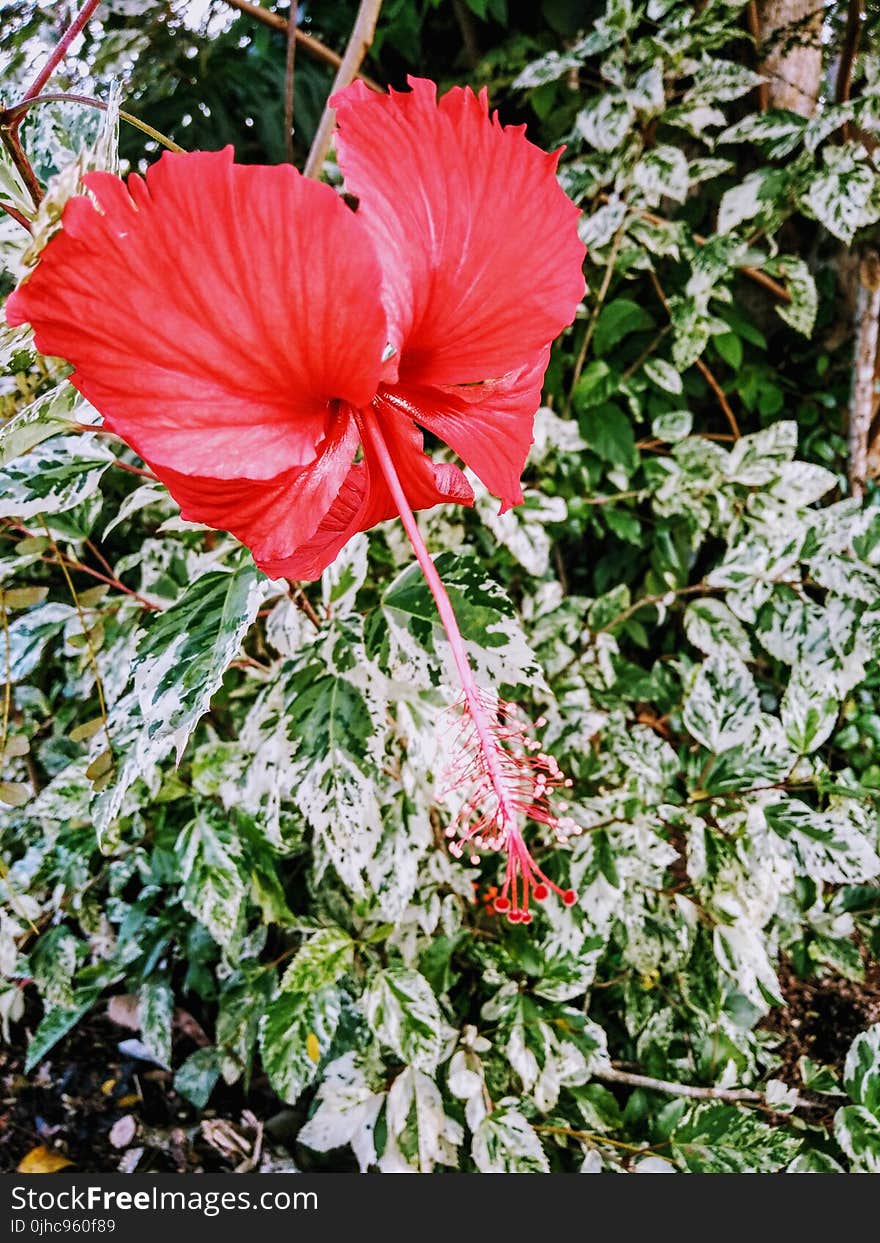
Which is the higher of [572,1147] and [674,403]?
[674,403]

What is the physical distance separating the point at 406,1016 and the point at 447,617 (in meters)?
0.57

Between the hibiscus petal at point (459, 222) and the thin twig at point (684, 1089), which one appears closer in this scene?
the hibiscus petal at point (459, 222)

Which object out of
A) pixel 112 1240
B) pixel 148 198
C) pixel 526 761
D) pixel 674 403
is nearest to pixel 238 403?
pixel 148 198

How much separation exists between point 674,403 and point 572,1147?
40.5 inches

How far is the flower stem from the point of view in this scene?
1.23ft

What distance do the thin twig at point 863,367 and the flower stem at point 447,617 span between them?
3.61ft

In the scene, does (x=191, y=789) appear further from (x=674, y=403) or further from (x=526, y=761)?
(x=674, y=403)

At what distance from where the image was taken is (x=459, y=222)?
326 millimetres

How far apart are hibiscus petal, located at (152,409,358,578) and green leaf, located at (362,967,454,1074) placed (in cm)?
59

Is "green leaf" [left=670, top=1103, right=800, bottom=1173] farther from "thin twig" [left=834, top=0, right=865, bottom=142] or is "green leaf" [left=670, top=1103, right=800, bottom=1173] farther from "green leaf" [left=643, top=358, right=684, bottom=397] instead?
"thin twig" [left=834, top=0, right=865, bottom=142]

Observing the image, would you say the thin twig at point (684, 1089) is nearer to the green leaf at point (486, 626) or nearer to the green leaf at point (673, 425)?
the green leaf at point (486, 626)

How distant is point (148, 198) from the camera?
27cm

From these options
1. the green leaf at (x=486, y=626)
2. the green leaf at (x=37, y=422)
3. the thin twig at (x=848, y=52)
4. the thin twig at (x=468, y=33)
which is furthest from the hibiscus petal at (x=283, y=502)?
the thin twig at (x=468, y=33)

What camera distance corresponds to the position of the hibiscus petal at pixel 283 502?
35cm
